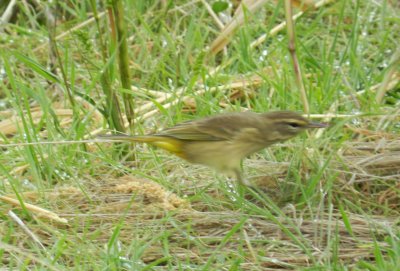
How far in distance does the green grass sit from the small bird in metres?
0.19

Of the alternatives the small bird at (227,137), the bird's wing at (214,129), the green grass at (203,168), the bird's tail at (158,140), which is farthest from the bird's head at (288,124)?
the bird's tail at (158,140)

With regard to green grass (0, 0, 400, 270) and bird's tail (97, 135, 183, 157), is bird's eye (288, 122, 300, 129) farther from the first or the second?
bird's tail (97, 135, 183, 157)

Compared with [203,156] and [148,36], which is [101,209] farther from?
[148,36]

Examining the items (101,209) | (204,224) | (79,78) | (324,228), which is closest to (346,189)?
(324,228)

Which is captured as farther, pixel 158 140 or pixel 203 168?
pixel 203 168

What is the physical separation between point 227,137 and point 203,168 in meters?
0.55

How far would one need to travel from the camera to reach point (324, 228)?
458cm

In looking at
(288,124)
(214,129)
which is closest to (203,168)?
(214,129)

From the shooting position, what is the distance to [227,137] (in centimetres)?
483

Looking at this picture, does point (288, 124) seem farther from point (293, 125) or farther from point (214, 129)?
point (214, 129)

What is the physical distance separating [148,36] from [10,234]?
2.70m

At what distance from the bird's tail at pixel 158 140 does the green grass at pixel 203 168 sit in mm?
212

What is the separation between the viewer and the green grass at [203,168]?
4398mm

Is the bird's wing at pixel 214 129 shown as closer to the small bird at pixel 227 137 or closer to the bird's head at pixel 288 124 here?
the small bird at pixel 227 137
